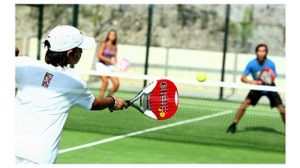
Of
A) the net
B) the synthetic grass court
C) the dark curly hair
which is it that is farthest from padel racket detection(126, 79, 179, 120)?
the synthetic grass court

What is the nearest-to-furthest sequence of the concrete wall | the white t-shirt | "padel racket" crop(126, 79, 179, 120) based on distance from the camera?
the white t-shirt < "padel racket" crop(126, 79, 179, 120) < the concrete wall

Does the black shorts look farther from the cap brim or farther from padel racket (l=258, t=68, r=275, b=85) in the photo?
the cap brim

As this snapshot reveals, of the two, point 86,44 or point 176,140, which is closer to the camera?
point 86,44

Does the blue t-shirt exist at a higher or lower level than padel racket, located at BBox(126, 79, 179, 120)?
higher

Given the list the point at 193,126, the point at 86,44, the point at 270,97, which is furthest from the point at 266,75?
the point at 86,44

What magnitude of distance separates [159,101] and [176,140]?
3.03 meters

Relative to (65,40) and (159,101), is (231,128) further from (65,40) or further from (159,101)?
(65,40)

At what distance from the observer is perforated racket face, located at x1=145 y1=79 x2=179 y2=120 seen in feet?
17.0

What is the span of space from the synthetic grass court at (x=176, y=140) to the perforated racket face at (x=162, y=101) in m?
1.85

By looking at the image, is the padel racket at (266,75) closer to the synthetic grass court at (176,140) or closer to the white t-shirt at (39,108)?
the synthetic grass court at (176,140)

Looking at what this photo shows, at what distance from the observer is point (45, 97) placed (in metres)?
3.92

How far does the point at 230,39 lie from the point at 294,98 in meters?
11.0

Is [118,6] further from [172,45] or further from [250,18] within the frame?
[250,18]

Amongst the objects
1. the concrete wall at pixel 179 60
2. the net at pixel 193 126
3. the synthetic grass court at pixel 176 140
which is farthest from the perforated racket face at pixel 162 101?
the concrete wall at pixel 179 60
